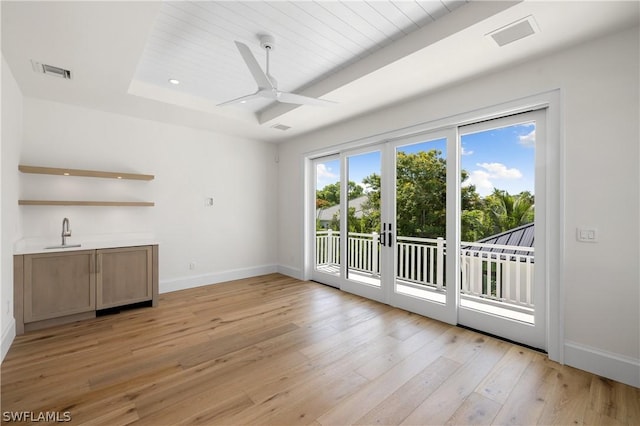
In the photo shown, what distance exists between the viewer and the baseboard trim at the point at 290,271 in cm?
555

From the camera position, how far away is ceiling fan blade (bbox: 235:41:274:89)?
2.37m

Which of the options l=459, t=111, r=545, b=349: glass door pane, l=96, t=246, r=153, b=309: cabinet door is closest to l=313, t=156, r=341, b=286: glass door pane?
l=459, t=111, r=545, b=349: glass door pane

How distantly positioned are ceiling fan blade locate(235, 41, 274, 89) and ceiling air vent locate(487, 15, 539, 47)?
1908 millimetres

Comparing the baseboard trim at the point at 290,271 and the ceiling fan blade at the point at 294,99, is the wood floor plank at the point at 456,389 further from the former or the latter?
the baseboard trim at the point at 290,271

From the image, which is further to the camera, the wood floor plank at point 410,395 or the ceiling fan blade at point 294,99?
the ceiling fan blade at point 294,99

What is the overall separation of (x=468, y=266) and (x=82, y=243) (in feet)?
17.0

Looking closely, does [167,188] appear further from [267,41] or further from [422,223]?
[422,223]

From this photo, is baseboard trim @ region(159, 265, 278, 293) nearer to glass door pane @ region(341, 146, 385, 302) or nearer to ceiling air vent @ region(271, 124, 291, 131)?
glass door pane @ region(341, 146, 385, 302)

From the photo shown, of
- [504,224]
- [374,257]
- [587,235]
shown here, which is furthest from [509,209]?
[374,257]

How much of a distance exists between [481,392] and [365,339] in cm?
113

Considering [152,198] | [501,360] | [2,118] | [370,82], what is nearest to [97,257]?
[152,198]

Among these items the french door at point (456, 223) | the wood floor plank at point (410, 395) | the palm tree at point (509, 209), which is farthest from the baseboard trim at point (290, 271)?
the palm tree at point (509, 209)

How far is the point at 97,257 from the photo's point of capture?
353cm

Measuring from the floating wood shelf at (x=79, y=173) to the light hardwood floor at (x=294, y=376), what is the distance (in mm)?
1868
